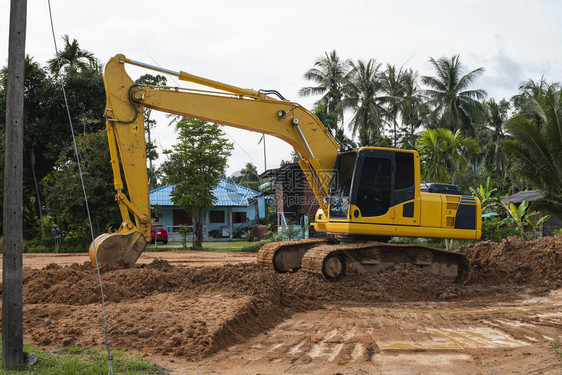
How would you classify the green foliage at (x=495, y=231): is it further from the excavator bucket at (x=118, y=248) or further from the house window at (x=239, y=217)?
the house window at (x=239, y=217)

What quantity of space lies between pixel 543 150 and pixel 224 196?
25.1m

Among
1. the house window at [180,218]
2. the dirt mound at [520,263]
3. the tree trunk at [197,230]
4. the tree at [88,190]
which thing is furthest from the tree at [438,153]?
the house window at [180,218]

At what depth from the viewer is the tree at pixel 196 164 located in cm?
2633

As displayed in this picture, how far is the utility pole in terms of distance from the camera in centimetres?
532

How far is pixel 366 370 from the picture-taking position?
568cm

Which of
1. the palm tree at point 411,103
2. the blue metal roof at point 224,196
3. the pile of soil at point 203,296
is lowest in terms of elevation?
the pile of soil at point 203,296

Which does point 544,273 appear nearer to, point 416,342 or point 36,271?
point 416,342

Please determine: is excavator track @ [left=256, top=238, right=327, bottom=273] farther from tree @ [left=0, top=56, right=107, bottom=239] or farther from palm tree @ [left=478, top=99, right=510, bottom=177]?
palm tree @ [left=478, top=99, right=510, bottom=177]

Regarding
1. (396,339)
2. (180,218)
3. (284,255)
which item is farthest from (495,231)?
(180,218)

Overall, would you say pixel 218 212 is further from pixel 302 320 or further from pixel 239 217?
pixel 302 320

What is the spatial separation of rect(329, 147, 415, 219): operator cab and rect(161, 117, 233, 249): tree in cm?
1615

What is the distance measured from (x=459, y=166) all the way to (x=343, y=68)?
20931 millimetres

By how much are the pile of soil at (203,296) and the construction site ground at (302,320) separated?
2 cm

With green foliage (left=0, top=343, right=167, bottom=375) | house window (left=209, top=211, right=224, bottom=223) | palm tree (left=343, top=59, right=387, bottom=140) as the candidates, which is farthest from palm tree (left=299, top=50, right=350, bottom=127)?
green foliage (left=0, top=343, right=167, bottom=375)
